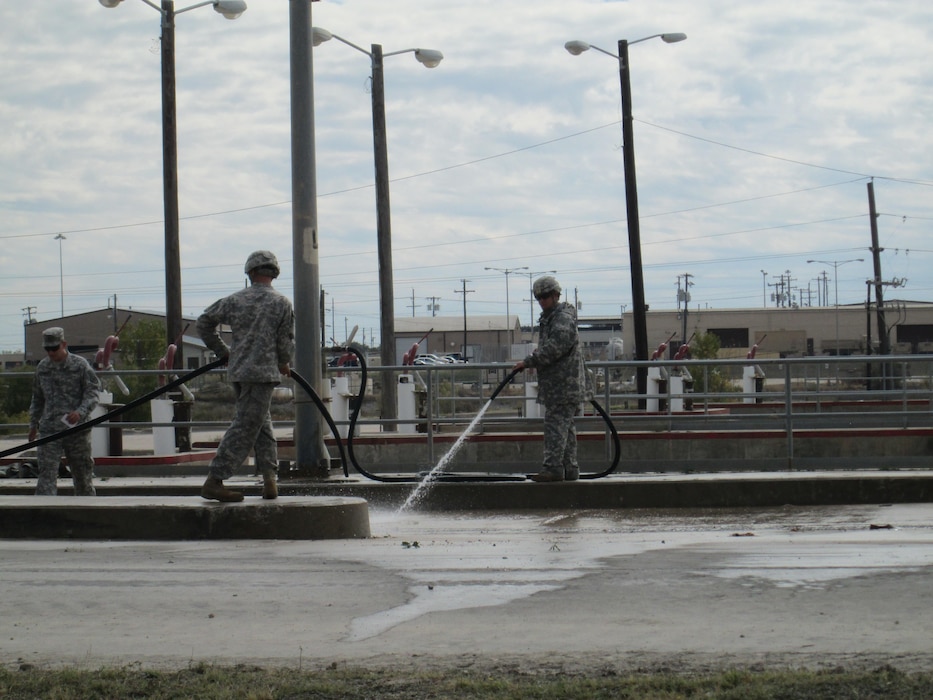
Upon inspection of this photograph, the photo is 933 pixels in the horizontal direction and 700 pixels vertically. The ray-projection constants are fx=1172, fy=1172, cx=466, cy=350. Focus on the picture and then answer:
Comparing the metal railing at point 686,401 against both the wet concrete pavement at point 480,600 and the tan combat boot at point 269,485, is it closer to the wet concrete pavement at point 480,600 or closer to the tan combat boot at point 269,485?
the tan combat boot at point 269,485

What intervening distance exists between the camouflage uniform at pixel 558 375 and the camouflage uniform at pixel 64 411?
396cm

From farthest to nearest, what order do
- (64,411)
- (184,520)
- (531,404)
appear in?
(531,404)
(64,411)
(184,520)

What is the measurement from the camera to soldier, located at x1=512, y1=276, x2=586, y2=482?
10469 mm

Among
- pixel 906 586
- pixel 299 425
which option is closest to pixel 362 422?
pixel 299 425

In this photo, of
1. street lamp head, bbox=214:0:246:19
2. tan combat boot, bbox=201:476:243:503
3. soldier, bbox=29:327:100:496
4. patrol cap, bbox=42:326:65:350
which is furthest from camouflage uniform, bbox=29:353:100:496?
street lamp head, bbox=214:0:246:19

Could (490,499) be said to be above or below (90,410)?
below

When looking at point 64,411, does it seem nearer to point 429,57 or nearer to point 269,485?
point 269,485

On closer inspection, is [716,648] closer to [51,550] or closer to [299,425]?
Result: [51,550]

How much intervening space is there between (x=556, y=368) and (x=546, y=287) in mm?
746

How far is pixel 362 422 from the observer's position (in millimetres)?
13391

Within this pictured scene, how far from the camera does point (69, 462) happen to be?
1040cm

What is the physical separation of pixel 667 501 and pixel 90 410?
528 centimetres

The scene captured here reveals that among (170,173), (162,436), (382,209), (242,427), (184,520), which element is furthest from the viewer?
(382,209)

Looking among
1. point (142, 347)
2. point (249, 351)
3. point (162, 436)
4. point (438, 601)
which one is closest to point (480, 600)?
point (438, 601)
